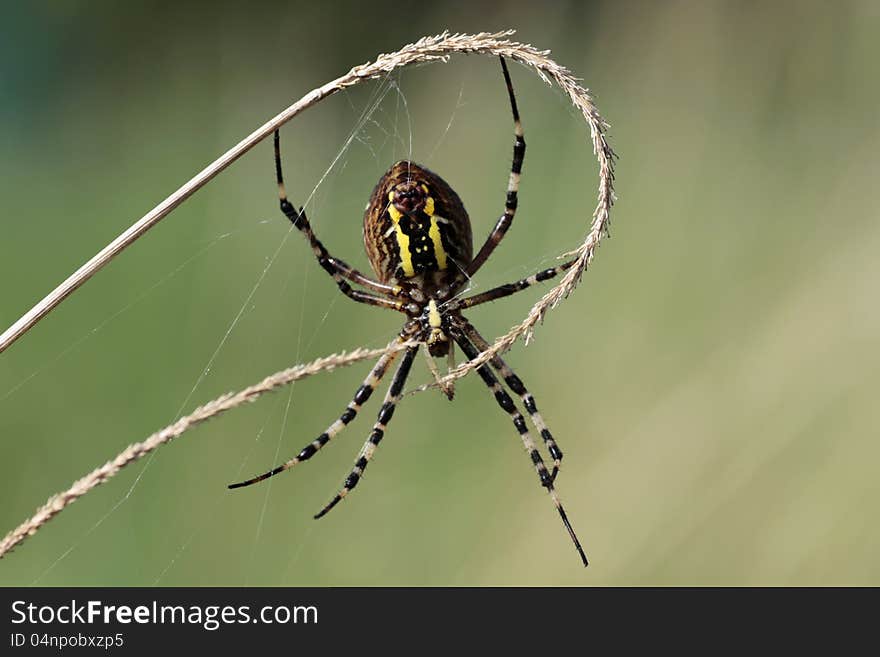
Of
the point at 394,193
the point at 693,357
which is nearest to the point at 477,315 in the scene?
the point at 693,357

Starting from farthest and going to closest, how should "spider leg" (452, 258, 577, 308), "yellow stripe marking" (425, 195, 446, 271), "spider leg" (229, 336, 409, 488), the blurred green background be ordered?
the blurred green background, "spider leg" (229, 336, 409, 488), "spider leg" (452, 258, 577, 308), "yellow stripe marking" (425, 195, 446, 271)

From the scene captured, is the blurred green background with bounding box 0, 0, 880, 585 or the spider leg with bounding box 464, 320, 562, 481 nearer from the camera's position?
the spider leg with bounding box 464, 320, 562, 481

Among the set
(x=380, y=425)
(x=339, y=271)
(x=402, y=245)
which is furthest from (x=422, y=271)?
(x=380, y=425)

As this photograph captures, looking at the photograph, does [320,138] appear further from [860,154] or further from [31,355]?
[860,154]

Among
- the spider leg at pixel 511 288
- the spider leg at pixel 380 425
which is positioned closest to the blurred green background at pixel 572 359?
the spider leg at pixel 380 425

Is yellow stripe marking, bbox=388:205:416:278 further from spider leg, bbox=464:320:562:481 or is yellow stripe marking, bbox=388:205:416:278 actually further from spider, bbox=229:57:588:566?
spider leg, bbox=464:320:562:481

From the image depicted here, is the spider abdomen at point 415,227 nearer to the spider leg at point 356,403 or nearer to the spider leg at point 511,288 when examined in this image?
the spider leg at point 511,288

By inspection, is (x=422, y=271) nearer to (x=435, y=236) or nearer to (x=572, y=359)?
(x=435, y=236)

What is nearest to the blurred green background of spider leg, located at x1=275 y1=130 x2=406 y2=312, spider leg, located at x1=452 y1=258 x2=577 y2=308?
spider leg, located at x1=452 y1=258 x2=577 y2=308
